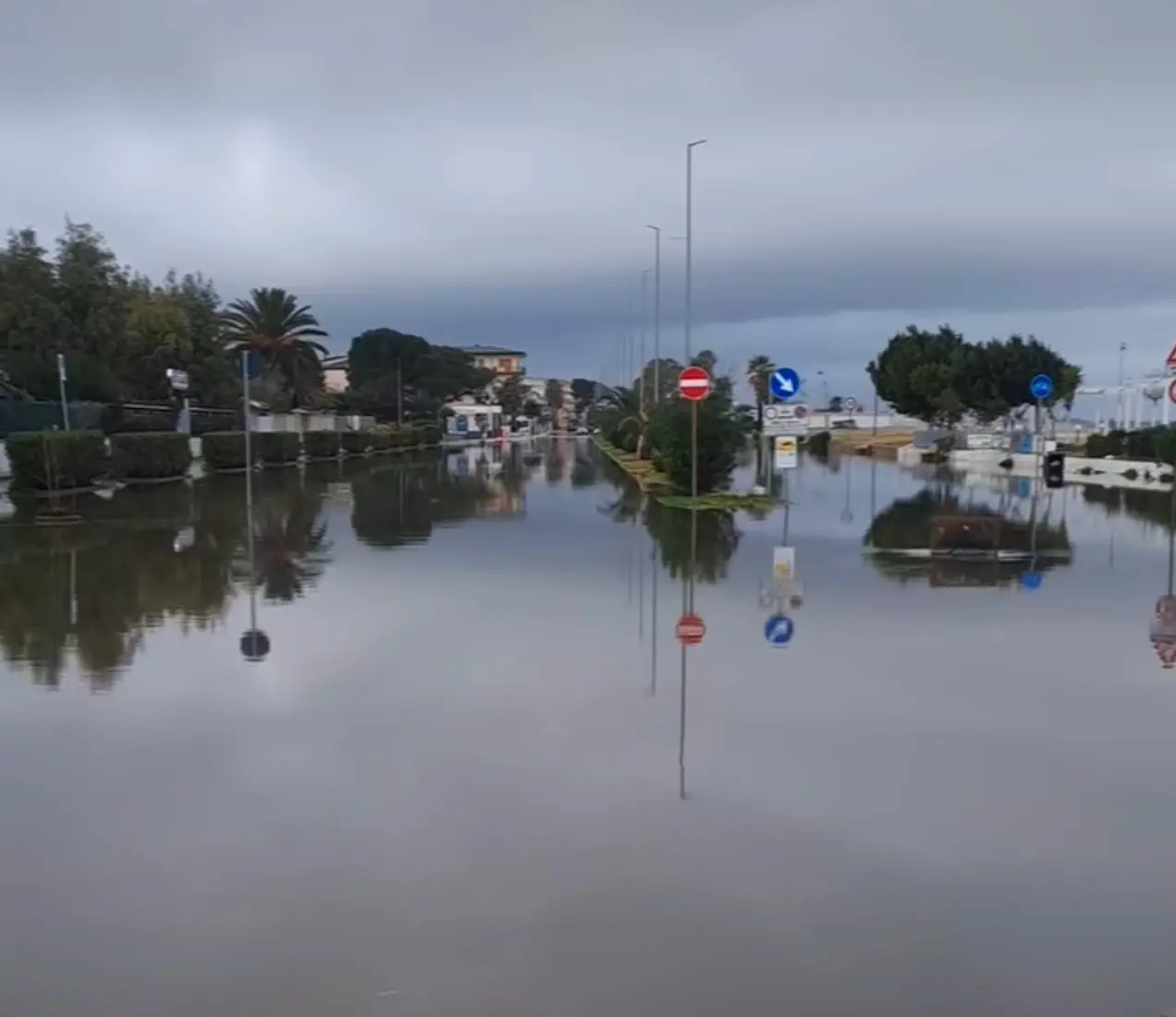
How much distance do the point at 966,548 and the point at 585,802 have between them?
41.3 feet

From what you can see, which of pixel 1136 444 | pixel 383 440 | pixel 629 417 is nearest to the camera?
pixel 1136 444

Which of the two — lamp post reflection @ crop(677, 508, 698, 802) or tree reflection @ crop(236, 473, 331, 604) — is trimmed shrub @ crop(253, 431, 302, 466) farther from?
lamp post reflection @ crop(677, 508, 698, 802)

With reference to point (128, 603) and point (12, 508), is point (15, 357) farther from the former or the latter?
point (128, 603)

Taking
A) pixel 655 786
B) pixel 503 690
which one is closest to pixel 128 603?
pixel 503 690

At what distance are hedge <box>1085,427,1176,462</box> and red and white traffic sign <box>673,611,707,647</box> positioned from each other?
2868 centimetres

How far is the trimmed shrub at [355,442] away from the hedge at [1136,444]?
113 ft

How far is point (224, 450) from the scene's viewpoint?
1784 inches

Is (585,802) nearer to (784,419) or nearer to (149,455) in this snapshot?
(784,419)

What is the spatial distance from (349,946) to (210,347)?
56.9 metres

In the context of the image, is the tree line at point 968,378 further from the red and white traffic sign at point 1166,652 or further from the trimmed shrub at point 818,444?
the red and white traffic sign at point 1166,652

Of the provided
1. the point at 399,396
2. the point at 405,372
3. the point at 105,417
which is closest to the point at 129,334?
the point at 105,417

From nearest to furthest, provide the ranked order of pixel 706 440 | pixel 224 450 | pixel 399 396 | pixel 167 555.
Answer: pixel 167 555 → pixel 706 440 → pixel 224 450 → pixel 399 396

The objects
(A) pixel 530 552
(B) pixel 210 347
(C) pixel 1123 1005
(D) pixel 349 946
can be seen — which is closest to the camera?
(C) pixel 1123 1005

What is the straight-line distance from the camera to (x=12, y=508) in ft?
88.2
